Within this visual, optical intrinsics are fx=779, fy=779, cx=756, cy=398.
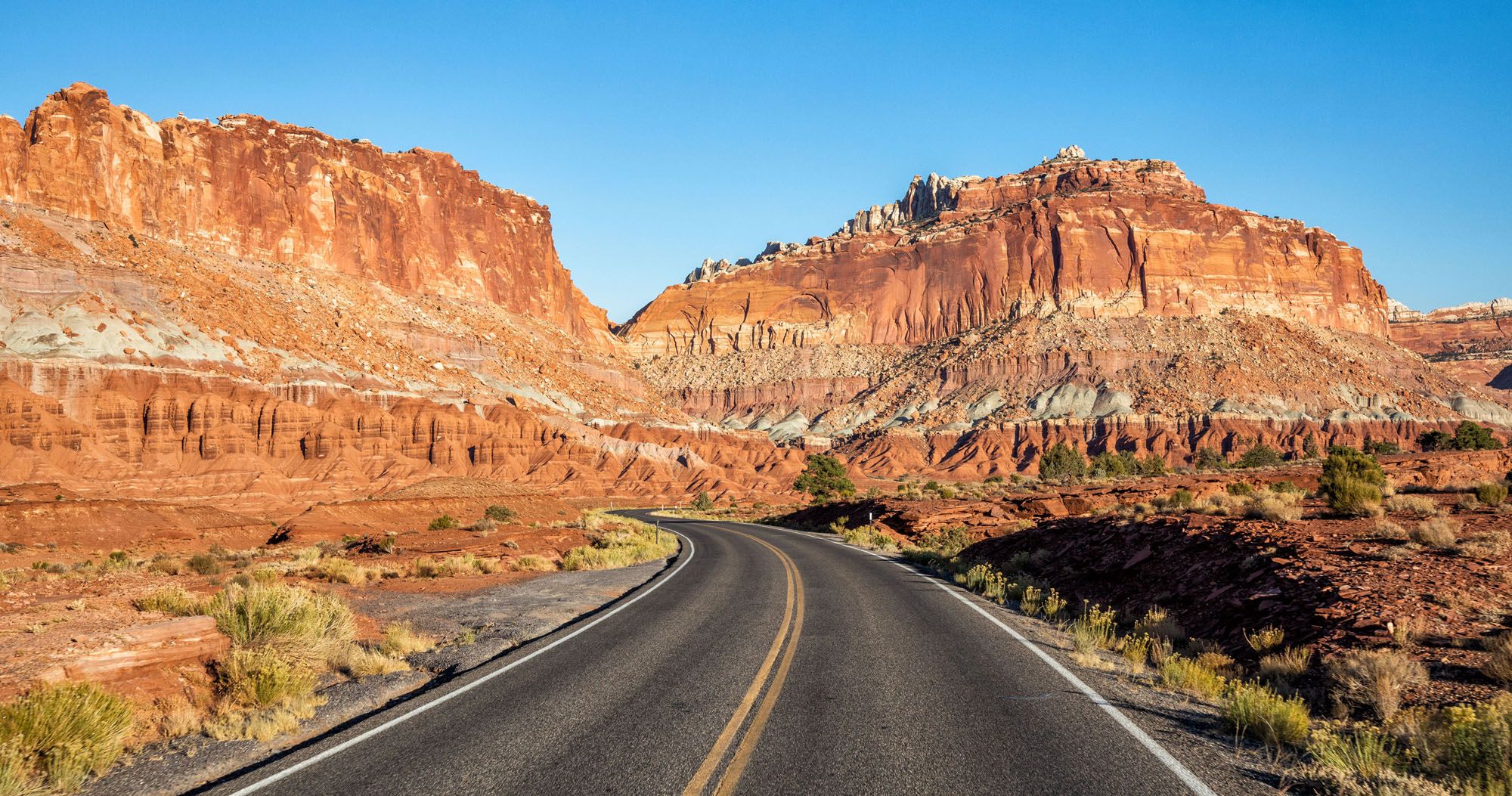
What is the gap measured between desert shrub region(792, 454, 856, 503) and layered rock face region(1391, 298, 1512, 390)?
13853 centimetres

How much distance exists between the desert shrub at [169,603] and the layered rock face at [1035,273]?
140 metres

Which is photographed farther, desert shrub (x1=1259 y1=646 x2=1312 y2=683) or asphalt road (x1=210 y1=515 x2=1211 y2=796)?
desert shrub (x1=1259 y1=646 x2=1312 y2=683)

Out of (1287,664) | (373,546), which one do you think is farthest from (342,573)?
(1287,664)

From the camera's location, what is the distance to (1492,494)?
15.9 metres

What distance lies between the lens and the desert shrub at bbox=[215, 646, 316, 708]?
7992 millimetres

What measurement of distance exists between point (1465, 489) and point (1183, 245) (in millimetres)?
138721

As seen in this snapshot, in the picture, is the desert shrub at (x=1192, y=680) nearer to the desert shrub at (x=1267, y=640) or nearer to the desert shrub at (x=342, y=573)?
the desert shrub at (x=1267, y=640)

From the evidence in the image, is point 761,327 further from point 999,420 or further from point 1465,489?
point 1465,489

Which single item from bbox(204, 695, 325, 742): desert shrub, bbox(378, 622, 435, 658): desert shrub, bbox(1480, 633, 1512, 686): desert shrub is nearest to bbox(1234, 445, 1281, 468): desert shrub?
bbox(1480, 633, 1512, 686): desert shrub

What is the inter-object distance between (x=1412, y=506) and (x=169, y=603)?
72.7 feet

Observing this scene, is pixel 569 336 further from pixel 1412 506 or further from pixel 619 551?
pixel 1412 506

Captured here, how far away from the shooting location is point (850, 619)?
1206 cm

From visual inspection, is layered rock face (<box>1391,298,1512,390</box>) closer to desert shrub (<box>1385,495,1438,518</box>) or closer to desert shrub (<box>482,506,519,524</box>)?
desert shrub (<box>1385,495,1438,518</box>)

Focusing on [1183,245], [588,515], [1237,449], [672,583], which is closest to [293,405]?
[588,515]
